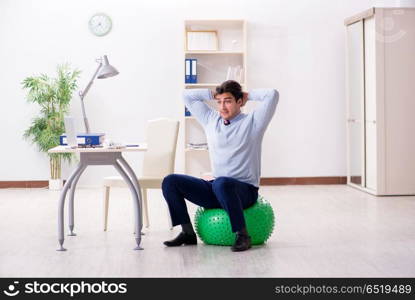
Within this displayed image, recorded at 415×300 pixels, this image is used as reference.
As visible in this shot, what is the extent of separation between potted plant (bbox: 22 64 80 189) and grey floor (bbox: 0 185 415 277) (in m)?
1.18

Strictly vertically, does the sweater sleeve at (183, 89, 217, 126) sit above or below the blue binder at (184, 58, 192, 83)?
below

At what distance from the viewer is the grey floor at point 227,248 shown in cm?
442

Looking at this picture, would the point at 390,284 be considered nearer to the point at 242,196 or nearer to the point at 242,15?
the point at 242,196

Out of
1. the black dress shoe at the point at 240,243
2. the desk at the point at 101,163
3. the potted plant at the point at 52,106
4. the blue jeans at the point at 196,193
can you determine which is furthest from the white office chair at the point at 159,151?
the potted plant at the point at 52,106

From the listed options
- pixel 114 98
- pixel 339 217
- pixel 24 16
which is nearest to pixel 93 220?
pixel 339 217

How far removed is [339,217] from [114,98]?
3.65m

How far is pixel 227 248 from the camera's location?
504 cm

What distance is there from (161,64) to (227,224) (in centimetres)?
448

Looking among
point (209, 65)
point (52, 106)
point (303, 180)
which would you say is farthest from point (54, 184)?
point (303, 180)

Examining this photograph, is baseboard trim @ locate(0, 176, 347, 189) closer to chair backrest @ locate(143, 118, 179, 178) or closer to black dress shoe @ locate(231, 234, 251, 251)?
chair backrest @ locate(143, 118, 179, 178)

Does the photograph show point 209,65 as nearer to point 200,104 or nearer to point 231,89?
point 200,104

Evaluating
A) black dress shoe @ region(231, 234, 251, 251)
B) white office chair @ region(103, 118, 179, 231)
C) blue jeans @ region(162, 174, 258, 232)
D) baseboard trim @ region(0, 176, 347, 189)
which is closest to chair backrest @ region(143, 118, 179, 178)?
white office chair @ region(103, 118, 179, 231)

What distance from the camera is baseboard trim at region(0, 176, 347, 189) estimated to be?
30.2ft

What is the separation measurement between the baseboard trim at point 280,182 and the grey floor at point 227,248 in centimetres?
139
